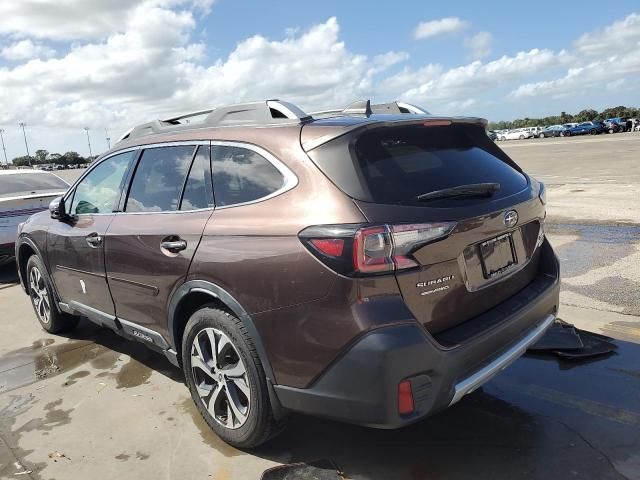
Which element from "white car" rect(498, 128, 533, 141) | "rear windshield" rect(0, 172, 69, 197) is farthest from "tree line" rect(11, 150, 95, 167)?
"rear windshield" rect(0, 172, 69, 197)

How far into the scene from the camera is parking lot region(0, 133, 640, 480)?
2924 millimetres

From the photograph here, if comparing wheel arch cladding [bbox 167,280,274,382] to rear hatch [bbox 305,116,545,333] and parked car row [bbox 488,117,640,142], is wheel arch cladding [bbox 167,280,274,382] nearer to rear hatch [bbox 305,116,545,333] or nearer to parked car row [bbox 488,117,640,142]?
rear hatch [bbox 305,116,545,333]

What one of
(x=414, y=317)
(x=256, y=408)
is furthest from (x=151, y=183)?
(x=414, y=317)

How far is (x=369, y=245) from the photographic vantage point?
2.46 metres

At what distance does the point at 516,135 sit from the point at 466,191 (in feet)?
248

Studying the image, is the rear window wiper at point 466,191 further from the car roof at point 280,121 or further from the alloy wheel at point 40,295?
the alloy wheel at point 40,295

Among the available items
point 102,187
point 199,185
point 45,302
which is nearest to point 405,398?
point 199,185

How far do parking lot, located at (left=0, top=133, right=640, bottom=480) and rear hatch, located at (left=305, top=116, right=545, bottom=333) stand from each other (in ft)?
2.60

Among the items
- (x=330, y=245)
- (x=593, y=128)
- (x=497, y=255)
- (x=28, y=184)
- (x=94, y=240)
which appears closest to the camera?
(x=330, y=245)

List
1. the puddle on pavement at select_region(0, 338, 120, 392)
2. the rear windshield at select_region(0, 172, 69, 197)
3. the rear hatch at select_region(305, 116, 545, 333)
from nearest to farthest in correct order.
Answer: the rear hatch at select_region(305, 116, 545, 333) → the puddle on pavement at select_region(0, 338, 120, 392) → the rear windshield at select_region(0, 172, 69, 197)

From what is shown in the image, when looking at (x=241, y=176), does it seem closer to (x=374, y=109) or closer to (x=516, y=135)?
(x=374, y=109)

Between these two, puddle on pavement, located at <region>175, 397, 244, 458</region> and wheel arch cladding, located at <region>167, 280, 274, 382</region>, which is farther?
puddle on pavement, located at <region>175, 397, 244, 458</region>

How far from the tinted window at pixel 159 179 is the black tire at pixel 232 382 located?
812 mm

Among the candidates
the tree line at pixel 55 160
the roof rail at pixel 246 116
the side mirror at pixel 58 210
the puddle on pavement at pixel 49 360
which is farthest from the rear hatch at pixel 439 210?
the tree line at pixel 55 160
